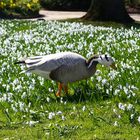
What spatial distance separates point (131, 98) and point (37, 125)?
5.82 ft

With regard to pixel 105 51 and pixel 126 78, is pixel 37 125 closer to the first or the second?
pixel 126 78

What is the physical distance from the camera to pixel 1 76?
32.1 feet

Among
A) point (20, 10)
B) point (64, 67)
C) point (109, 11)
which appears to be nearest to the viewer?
point (64, 67)

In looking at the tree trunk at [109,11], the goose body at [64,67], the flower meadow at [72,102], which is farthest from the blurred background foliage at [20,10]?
the goose body at [64,67]

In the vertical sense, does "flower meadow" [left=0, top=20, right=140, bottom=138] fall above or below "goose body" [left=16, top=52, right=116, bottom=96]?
below

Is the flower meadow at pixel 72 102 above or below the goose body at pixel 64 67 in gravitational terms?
below

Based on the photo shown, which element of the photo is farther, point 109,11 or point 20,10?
point 20,10

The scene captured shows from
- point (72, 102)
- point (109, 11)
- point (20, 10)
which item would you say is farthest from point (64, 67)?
point (20, 10)

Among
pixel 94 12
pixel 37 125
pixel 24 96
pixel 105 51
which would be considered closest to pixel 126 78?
pixel 24 96

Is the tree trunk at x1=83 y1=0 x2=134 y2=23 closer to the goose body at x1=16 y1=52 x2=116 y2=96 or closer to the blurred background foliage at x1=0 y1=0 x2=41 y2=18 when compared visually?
the blurred background foliage at x1=0 y1=0 x2=41 y2=18

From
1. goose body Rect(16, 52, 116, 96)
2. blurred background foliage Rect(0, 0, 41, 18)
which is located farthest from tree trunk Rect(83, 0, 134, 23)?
goose body Rect(16, 52, 116, 96)

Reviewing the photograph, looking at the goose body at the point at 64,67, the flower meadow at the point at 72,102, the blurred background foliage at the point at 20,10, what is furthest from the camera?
the blurred background foliage at the point at 20,10

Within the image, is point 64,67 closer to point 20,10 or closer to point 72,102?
point 72,102

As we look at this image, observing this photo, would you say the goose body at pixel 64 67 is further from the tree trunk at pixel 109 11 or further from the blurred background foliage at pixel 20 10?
the blurred background foliage at pixel 20 10
